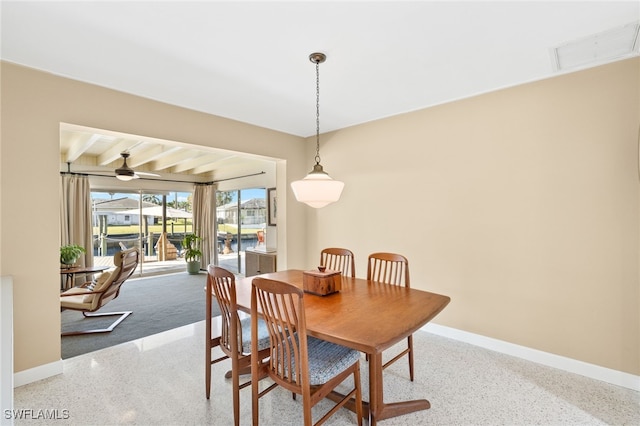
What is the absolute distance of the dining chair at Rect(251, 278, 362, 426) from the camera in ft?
4.98

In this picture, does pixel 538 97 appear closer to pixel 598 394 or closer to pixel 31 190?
pixel 598 394

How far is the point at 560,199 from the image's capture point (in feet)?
8.33

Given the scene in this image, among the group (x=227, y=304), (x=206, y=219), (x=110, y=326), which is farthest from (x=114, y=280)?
(x=206, y=219)

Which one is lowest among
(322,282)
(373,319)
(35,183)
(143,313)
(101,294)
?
(143,313)

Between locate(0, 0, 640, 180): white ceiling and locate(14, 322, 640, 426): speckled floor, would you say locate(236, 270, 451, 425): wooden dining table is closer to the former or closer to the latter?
locate(14, 322, 640, 426): speckled floor

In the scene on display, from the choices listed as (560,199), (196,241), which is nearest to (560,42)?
(560,199)

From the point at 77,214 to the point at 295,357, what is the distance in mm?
6214

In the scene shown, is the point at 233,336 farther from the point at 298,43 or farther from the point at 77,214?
the point at 77,214

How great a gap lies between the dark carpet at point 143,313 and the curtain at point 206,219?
48.2 inches

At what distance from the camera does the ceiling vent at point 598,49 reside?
1972 millimetres

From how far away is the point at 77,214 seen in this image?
18.7ft

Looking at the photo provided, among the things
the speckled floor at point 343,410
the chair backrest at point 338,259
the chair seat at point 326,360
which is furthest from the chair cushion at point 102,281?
the chair seat at point 326,360

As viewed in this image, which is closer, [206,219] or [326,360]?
[326,360]

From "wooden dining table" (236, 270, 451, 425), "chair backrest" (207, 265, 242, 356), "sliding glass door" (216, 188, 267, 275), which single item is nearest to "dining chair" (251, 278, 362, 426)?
"wooden dining table" (236, 270, 451, 425)
